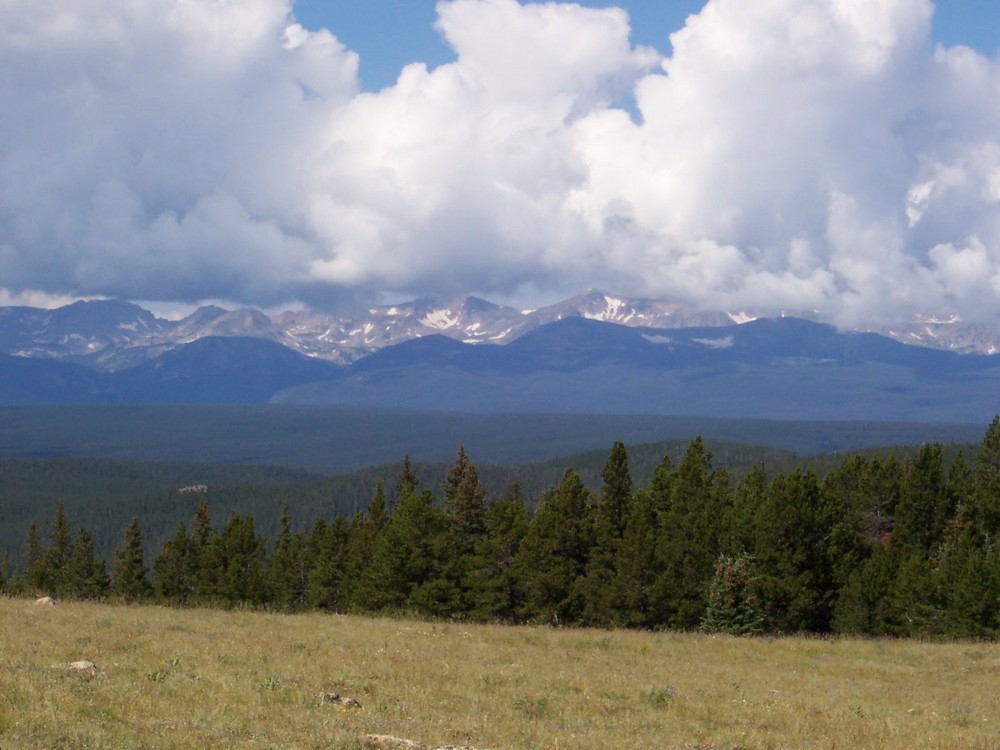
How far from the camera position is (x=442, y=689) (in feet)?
62.2

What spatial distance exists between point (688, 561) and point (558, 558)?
7488 millimetres

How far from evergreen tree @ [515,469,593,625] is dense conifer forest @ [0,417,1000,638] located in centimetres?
8

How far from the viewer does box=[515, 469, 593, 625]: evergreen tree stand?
5175 centimetres

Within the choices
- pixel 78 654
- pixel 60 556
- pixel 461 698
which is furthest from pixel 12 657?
pixel 60 556

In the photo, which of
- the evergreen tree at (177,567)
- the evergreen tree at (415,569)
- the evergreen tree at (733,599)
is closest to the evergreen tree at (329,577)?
the evergreen tree at (415,569)

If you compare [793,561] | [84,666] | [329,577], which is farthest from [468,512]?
[84,666]

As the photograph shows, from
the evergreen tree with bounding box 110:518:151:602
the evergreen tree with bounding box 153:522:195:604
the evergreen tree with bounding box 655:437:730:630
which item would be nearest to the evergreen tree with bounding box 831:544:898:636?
the evergreen tree with bounding box 655:437:730:630

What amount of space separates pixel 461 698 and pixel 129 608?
20337 millimetres

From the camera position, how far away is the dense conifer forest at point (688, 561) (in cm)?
4522

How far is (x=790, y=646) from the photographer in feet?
111

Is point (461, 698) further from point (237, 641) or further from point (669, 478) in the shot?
point (669, 478)

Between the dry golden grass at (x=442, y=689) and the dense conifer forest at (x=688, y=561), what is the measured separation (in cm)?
1317

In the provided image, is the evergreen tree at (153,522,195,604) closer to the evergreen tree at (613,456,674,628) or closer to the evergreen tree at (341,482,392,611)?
the evergreen tree at (341,482,392,611)

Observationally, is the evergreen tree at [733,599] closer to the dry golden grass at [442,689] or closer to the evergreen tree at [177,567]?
the dry golden grass at [442,689]
